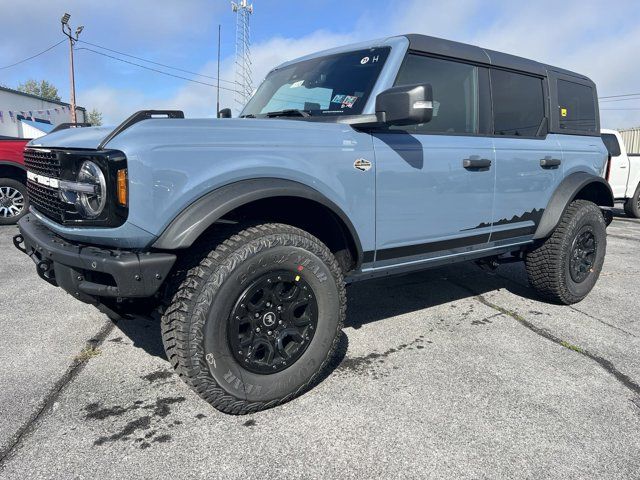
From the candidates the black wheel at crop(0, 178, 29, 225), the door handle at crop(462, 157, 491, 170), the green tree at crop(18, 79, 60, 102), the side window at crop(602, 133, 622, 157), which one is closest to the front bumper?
the door handle at crop(462, 157, 491, 170)

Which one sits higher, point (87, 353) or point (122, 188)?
point (122, 188)

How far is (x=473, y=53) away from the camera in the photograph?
11.0 feet

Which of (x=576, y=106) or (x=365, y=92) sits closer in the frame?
(x=365, y=92)

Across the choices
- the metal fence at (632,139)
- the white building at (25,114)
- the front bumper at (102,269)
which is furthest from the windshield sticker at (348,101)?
the metal fence at (632,139)

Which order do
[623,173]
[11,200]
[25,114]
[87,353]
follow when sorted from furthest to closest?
[25,114] < [623,173] < [11,200] < [87,353]

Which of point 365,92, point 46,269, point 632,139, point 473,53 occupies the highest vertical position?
point 632,139

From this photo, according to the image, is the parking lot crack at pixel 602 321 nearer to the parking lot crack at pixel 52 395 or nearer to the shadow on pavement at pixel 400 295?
the shadow on pavement at pixel 400 295

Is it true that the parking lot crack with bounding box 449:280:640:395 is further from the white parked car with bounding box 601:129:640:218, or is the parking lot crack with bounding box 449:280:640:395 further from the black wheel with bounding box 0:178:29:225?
the black wheel with bounding box 0:178:29:225

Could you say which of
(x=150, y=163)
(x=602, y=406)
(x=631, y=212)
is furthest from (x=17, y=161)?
(x=631, y=212)

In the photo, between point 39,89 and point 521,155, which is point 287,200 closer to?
point 521,155

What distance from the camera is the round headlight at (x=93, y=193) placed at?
204 cm

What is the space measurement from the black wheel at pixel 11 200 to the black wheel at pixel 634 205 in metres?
12.0

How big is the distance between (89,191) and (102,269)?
361 mm

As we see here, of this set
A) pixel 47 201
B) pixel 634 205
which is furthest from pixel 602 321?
pixel 634 205
